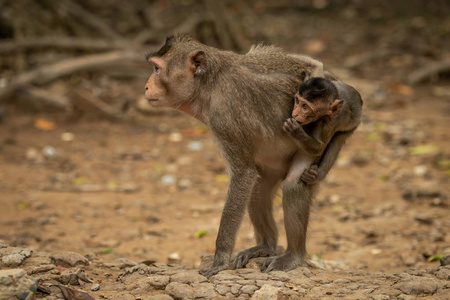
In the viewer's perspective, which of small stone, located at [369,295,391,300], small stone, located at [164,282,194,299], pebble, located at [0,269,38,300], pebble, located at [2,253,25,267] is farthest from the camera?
pebble, located at [2,253,25,267]

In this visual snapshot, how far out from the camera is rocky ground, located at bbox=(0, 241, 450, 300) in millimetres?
4363

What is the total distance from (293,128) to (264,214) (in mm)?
1079

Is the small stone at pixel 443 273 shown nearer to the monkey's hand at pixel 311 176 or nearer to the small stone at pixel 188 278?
the monkey's hand at pixel 311 176

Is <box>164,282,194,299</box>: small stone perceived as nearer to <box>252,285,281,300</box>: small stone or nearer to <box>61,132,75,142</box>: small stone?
<box>252,285,281,300</box>: small stone

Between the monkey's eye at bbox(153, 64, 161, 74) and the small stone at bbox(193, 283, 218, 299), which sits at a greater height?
the monkey's eye at bbox(153, 64, 161, 74)

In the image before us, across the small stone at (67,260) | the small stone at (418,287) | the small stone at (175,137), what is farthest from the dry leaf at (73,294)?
the small stone at (175,137)

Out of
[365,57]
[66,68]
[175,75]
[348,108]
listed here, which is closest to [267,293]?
[348,108]

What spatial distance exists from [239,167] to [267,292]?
3.63 ft

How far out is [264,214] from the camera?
5.62 m

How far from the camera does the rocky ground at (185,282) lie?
4363 mm

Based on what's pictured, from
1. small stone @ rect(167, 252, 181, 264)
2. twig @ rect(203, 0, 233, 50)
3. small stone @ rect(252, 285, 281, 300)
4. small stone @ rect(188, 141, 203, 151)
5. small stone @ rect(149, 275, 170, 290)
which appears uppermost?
Answer: twig @ rect(203, 0, 233, 50)

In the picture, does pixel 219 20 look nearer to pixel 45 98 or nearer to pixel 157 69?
pixel 45 98

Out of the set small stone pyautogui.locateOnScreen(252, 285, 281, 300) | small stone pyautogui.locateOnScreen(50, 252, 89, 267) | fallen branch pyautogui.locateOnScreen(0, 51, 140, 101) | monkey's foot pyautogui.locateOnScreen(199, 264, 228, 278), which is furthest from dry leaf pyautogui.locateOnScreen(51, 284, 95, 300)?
fallen branch pyautogui.locateOnScreen(0, 51, 140, 101)

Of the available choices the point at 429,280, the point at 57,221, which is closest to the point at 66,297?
the point at 429,280
